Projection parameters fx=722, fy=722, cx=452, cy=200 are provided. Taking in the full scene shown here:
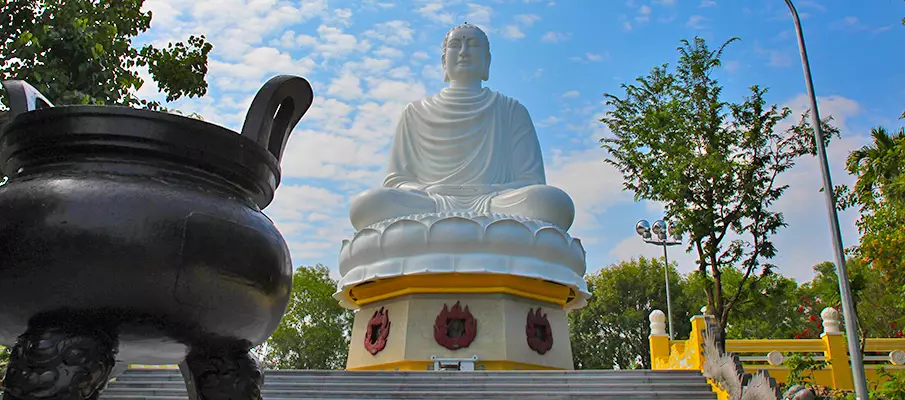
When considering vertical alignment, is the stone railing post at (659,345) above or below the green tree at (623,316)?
below

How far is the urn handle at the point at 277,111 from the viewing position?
187 cm

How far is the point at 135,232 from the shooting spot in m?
1.45

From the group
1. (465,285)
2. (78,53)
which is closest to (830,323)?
(465,285)

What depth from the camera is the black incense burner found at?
1432 mm

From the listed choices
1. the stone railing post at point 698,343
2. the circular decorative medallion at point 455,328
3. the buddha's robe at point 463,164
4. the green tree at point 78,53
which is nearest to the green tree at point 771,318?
the buddha's robe at point 463,164

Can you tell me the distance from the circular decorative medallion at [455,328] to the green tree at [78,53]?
4.51 metres

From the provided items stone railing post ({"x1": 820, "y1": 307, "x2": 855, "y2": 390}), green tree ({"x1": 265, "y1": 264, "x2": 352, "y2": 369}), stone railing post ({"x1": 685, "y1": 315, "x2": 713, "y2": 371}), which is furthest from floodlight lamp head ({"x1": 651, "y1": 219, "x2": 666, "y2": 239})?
green tree ({"x1": 265, "y1": 264, "x2": 352, "y2": 369})

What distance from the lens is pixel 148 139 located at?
1554 mm

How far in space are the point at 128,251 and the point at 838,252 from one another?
338 inches

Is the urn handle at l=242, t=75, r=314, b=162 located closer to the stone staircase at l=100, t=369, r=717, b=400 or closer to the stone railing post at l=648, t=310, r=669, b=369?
the stone staircase at l=100, t=369, r=717, b=400

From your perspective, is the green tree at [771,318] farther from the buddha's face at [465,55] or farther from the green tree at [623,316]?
the buddha's face at [465,55]

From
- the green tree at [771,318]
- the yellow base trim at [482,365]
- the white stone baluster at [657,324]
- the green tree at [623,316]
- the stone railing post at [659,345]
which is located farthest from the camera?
the green tree at [623,316]

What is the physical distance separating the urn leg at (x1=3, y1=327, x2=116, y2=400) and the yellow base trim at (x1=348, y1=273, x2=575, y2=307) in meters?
8.41

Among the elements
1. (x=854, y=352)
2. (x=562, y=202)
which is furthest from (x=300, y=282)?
(x=854, y=352)
